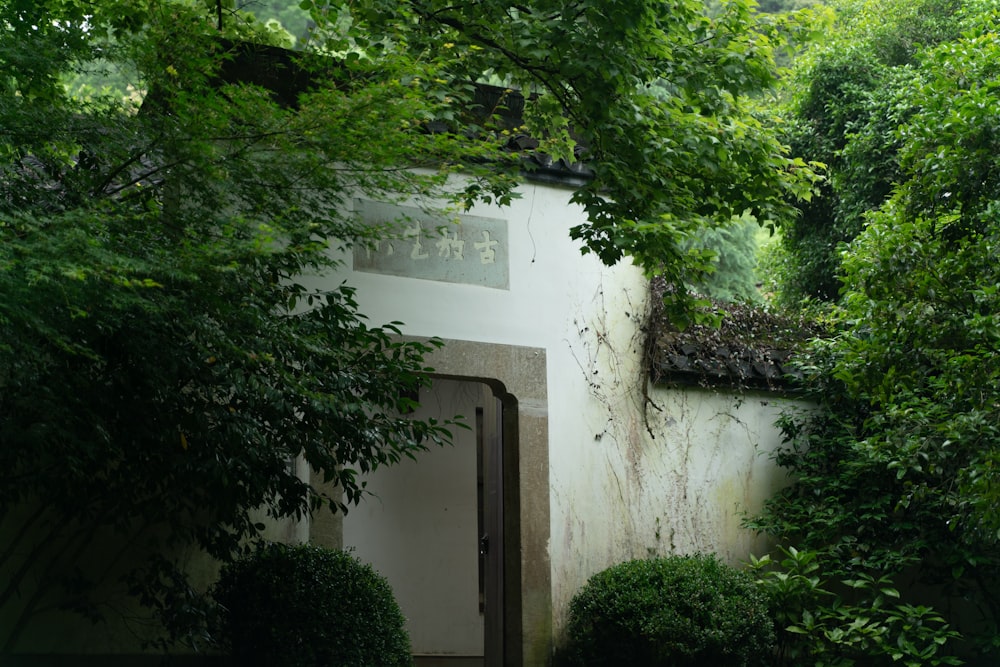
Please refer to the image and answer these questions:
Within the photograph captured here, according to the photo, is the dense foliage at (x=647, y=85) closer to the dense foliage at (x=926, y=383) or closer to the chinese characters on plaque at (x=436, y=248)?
the dense foliage at (x=926, y=383)

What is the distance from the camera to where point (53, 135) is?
455cm

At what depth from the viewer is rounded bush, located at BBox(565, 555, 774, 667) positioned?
586 cm

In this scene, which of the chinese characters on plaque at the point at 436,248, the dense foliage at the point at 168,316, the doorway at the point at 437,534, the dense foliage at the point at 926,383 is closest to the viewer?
the dense foliage at the point at 168,316

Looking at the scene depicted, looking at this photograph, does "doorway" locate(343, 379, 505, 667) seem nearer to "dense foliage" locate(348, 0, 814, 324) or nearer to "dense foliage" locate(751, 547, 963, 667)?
"dense foliage" locate(751, 547, 963, 667)

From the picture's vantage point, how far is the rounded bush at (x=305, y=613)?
204 inches

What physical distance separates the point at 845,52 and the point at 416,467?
5.56m

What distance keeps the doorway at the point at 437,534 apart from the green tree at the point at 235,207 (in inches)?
126

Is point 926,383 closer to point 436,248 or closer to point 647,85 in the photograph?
point 647,85

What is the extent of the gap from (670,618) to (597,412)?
5.10 ft

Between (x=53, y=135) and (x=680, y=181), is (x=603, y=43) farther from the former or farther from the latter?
(x=53, y=135)

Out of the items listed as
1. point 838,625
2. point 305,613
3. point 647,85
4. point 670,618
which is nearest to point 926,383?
point 838,625

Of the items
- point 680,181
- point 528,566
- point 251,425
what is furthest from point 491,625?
point 680,181

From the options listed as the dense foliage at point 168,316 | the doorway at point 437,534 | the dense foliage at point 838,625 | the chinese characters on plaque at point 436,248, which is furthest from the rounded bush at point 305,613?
the doorway at point 437,534

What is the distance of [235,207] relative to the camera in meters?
5.82
